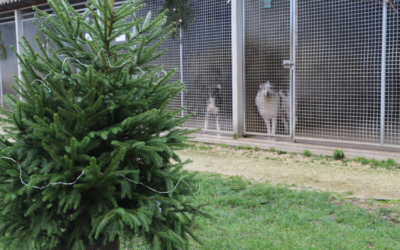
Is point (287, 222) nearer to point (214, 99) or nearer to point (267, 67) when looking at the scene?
point (267, 67)

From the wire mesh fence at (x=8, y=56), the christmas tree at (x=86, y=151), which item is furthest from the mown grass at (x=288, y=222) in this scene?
the wire mesh fence at (x=8, y=56)

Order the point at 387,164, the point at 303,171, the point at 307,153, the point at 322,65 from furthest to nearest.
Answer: the point at 322,65, the point at 307,153, the point at 387,164, the point at 303,171

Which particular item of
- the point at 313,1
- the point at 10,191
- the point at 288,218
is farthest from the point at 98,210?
the point at 313,1

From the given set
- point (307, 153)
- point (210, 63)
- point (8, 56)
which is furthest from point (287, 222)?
point (8, 56)

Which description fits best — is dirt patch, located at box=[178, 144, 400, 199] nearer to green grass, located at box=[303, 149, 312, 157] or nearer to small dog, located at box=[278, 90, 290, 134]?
green grass, located at box=[303, 149, 312, 157]

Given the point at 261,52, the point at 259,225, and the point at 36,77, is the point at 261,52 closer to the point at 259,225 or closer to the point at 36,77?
the point at 259,225

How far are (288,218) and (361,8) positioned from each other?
17.1 ft

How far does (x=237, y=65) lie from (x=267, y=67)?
2.30 feet

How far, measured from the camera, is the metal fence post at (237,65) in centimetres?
873

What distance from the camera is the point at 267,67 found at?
872 cm

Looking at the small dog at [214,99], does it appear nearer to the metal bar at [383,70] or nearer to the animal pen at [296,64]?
the animal pen at [296,64]

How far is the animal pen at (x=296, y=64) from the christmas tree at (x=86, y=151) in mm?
5762

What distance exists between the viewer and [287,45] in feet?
27.8

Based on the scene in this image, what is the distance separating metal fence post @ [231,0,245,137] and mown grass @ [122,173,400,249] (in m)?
3.64
